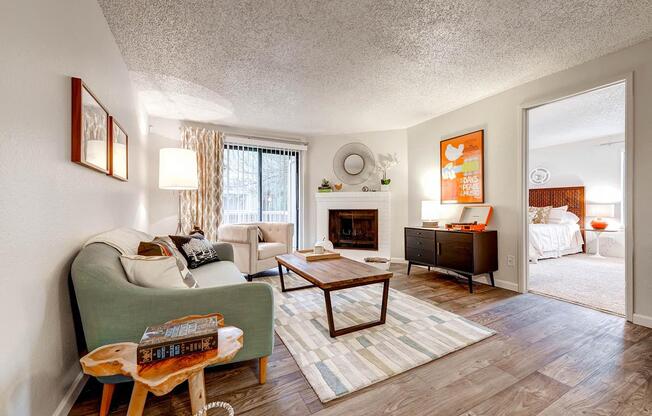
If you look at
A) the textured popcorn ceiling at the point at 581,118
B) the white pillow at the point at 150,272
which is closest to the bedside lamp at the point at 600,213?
the textured popcorn ceiling at the point at 581,118

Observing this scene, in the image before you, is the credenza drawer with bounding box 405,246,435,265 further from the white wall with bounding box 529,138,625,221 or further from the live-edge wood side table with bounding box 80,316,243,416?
the white wall with bounding box 529,138,625,221

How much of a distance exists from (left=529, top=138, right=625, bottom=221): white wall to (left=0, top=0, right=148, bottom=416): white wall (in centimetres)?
782

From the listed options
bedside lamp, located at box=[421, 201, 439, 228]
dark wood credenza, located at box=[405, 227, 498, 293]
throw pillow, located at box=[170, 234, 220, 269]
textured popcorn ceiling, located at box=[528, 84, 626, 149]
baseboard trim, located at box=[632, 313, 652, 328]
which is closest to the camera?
baseboard trim, located at box=[632, 313, 652, 328]

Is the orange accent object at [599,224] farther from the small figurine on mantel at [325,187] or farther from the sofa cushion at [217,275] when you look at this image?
the sofa cushion at [217,275]

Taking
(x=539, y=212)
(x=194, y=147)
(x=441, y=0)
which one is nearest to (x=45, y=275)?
(x=441, y=0)

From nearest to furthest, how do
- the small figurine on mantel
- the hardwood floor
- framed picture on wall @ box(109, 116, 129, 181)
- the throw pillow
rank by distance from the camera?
1. the hardwood floor
2. framed picture on wall @ box(109, 116, 129, 181)
3. the throw pillow
4. the small figurine on mantel

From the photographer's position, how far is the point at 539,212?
19.1 feet

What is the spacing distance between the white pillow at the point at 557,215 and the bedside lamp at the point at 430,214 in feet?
11.8

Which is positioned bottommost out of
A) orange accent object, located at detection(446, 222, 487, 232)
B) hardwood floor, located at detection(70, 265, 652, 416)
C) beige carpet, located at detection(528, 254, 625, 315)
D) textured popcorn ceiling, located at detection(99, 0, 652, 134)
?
hardwood floor, located at detection(70, 265, 652, 416)

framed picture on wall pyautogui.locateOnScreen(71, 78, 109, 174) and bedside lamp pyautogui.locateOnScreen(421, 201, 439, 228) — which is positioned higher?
framed picture on wall pyautogui.locateOnScreen(71, 78, 109, 174)

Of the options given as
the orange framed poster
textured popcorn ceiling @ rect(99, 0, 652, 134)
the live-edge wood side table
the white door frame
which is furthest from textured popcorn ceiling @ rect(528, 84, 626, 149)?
the live-edge wood side table

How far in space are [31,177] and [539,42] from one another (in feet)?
11.2

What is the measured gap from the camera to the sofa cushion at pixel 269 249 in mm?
3625

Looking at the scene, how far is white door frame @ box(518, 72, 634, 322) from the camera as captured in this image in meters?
2.32
